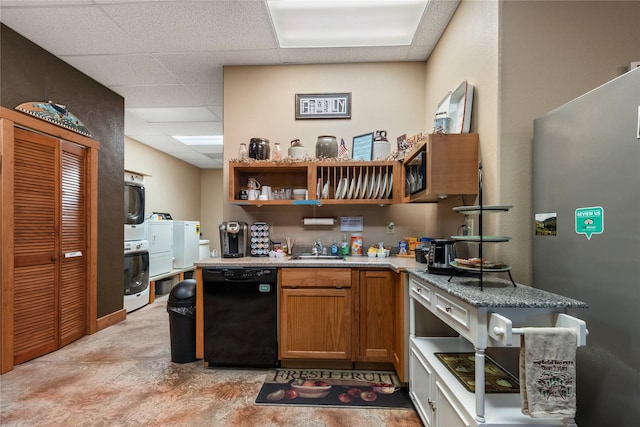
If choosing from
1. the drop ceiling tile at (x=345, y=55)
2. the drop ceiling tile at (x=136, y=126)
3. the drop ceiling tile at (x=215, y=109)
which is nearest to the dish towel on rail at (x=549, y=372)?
the drop ceiling tile at (x=345, y=55)

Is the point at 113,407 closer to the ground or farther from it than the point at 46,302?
closer to the ground

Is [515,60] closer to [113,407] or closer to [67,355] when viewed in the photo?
[113,407]

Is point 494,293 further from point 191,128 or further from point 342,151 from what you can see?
point 191,128

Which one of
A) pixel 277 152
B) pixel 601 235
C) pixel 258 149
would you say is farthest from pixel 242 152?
pixel 601 235

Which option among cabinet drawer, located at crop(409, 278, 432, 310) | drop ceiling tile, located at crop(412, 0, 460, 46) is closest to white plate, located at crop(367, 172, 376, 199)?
cabinet drawer, located at crop(409, 278, 432, 310)

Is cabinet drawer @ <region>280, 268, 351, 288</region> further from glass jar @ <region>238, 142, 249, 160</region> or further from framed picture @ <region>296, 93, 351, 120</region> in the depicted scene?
framed picture @ <region>296, 93, 351, 120</region>

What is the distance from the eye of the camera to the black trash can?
2.64 m

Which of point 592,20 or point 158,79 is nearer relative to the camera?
point 592,20

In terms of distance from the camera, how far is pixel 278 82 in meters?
3.19

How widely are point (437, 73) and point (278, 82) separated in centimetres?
153

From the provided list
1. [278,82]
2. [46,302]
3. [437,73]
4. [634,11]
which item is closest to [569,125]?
[634,11]

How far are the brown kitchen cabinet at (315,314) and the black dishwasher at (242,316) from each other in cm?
9

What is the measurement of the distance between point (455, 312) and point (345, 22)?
245 cm

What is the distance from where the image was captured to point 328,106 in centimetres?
316
